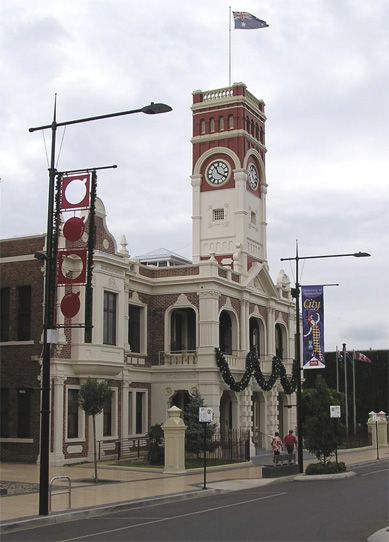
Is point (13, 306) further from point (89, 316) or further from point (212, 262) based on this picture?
point (89, 316)

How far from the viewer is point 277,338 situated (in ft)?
172

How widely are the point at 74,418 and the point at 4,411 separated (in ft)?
9.95

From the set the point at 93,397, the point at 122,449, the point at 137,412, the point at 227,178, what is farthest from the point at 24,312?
the point at 227,178

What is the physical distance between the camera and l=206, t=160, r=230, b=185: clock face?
169ft

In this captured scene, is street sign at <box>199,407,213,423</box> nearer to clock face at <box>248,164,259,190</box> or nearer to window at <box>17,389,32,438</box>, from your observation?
window at <box>17,389,32,438</box>

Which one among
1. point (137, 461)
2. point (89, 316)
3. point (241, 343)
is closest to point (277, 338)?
point (241, 343)

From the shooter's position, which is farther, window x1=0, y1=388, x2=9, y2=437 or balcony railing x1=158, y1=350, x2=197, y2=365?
balcony railing x1=158, y1=350, x2=197, y2=365

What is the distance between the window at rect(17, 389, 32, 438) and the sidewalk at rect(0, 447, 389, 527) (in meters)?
1.75

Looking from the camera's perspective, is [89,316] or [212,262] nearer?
[89,316]

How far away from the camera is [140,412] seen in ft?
137

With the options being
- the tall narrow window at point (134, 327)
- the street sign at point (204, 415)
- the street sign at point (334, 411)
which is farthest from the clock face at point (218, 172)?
the street sign at point (204, 415)

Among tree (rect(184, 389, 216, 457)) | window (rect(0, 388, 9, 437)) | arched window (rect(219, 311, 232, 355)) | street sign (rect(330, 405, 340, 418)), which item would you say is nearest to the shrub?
street sign (rect(330, 405, 340, 418))

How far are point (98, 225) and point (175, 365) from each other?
9994mm

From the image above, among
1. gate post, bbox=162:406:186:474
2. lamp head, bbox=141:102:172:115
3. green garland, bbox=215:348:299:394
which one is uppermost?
lamp head, bbox=141:102:172:115
